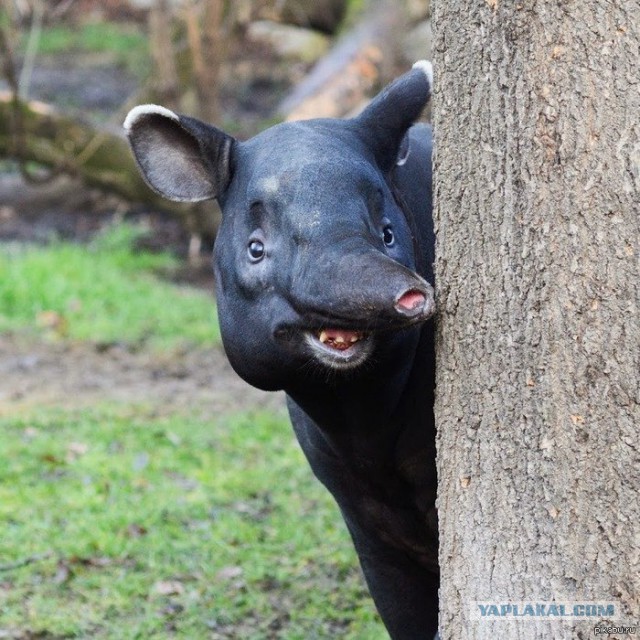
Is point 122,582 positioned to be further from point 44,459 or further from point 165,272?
point 165,272

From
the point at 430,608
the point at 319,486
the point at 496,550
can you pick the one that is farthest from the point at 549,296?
the point at 319,486

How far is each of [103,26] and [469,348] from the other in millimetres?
19971

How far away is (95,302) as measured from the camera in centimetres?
1067

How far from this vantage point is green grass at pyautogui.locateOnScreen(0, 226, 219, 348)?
10141mm

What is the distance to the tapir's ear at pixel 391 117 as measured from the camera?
401cm

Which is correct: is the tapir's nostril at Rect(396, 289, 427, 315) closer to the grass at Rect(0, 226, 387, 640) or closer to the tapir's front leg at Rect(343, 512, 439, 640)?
the tapir's front leg at Rect(343, 512, 439, 640)

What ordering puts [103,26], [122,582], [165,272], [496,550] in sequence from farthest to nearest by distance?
[103,26]
[165,272]
[122,582]
[496,550]

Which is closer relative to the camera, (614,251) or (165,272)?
(614,251)

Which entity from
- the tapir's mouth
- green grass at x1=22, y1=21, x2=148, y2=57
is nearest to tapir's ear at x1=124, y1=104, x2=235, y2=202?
the tapir's mouth

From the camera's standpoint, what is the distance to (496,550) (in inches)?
130

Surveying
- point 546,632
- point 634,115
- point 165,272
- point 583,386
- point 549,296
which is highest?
point 634,115

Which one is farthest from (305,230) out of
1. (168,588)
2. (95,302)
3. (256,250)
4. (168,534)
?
(95,302)

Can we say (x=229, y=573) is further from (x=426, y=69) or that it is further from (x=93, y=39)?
(x=93, y=39)

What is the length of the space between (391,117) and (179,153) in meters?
0.71
